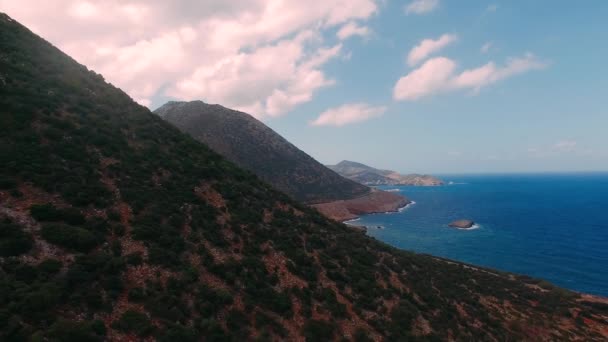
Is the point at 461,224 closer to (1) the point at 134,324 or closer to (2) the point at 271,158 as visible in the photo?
(2) the point at 271,158

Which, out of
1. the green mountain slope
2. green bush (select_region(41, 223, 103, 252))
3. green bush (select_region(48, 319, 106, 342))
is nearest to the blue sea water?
the green mountain slope

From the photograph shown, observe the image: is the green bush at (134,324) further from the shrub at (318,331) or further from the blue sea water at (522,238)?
the blue sea water at (522,238)

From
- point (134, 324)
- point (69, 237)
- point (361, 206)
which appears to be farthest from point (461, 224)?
point (69, 237)

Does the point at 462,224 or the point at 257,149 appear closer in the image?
the point at 462,224

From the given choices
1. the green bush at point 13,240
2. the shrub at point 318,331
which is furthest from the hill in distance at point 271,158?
the green bush at point 13,240

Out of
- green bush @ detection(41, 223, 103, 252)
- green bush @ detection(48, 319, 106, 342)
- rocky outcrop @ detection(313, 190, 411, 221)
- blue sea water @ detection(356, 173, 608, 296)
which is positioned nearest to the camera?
green bush @ detection(48, 319, 106, 342)

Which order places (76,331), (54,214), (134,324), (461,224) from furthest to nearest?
(461,224), (54,214), (134,324), (76,331)

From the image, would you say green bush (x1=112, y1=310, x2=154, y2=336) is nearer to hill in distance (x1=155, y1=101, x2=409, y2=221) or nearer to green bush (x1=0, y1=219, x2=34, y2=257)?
green bush (x1=0, y1=219, x2=34, y2=257)

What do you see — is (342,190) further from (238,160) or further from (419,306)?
(419,306)
